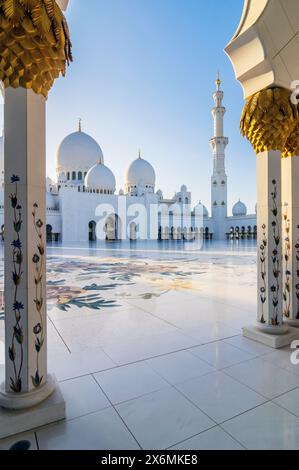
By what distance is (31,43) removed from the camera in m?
1.16

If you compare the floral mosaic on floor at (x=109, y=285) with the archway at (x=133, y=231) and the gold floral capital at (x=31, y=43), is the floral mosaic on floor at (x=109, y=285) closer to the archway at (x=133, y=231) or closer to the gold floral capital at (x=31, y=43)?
the gold floral capital at (x=31, y=43)

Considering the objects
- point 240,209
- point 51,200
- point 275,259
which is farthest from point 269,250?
point 240,209

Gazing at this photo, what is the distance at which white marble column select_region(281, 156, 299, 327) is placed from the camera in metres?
2.23

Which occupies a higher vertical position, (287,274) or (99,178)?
(99,178)

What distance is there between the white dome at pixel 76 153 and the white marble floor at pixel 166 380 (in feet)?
69.3

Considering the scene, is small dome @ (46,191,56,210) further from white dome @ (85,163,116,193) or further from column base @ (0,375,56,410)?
column base @ (0,375,56,410)

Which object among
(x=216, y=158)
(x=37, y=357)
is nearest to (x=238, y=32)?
(x=37, y=357)

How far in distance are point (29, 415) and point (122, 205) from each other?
2020cm

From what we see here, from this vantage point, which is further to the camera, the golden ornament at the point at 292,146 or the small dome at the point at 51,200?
the small dome at the point at 51,200

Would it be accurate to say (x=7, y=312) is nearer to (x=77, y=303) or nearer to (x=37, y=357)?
(x=37, y=357)

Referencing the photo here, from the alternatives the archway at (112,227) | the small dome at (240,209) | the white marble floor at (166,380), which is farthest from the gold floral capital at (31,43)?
the small dome at (240,209)

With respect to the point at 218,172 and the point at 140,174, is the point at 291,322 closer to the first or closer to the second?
the point at 218,172

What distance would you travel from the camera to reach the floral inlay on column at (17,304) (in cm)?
122
